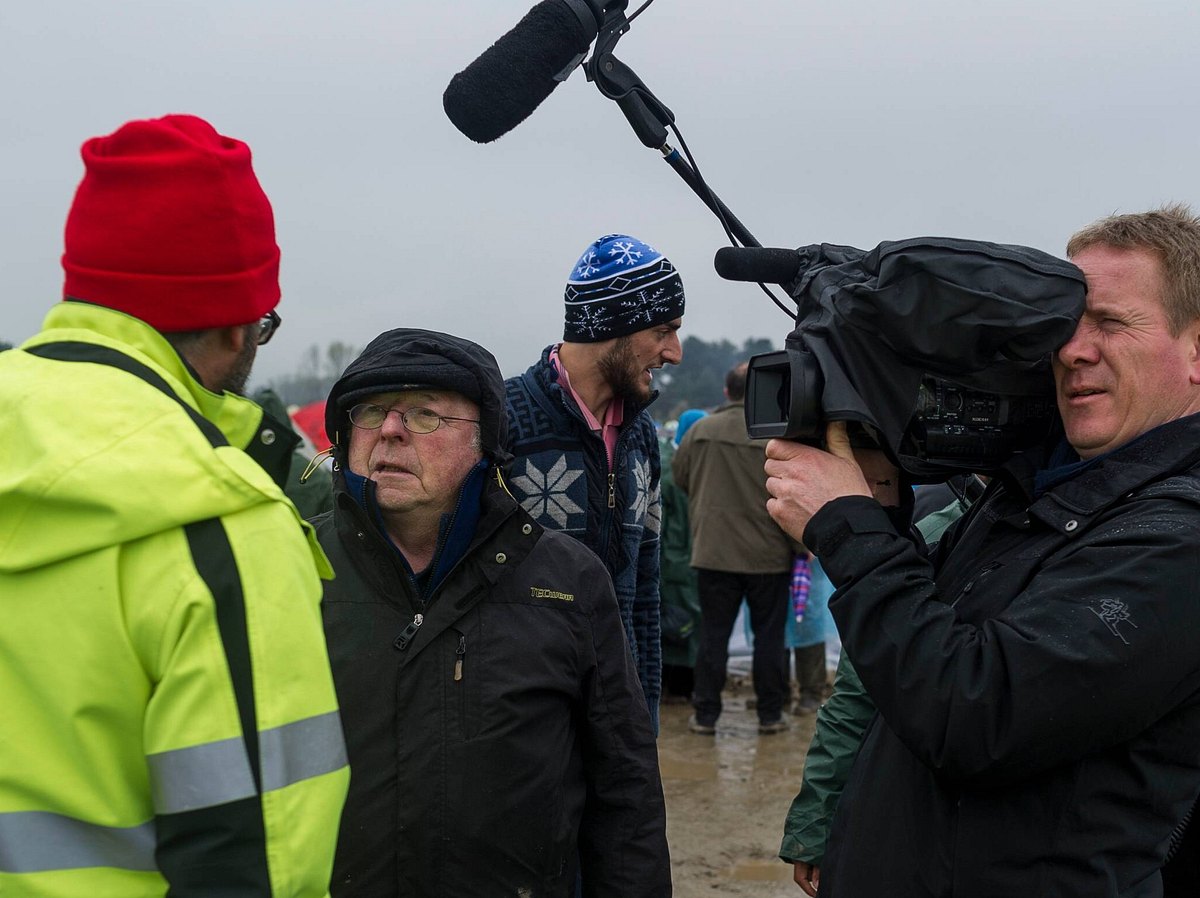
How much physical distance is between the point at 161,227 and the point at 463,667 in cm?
114

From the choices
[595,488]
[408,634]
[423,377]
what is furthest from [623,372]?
[408,634]

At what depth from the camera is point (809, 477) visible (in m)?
1.90

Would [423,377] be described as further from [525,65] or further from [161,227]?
[161,227]

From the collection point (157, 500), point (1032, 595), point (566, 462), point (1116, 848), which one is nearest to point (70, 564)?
point (157, 500)

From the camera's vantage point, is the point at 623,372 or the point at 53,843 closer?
the point at 53,843

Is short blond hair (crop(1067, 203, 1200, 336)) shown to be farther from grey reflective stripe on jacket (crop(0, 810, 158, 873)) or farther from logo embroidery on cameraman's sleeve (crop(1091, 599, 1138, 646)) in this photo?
grey reflective stripe on jacket (crop(0, 810, 158, 873))

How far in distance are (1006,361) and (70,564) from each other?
4.62 feet

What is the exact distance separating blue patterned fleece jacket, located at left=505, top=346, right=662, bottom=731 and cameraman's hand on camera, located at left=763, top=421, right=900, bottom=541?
1.34 metres

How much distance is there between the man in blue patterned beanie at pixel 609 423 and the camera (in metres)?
3.34

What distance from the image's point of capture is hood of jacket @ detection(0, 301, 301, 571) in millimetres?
1290

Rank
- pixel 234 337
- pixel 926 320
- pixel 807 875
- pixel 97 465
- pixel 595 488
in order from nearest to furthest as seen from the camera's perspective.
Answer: pixel 97 465, pixel 234 337, pixel 926 320, pixel 807 875, pixel 595 488

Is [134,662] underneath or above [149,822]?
above

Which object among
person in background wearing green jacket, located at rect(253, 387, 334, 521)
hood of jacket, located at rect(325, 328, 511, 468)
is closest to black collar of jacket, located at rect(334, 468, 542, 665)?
hood of jacket, located at rect(325, 328, 511, 468)

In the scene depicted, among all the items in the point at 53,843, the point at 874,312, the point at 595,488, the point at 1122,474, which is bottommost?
the point at 53,843
